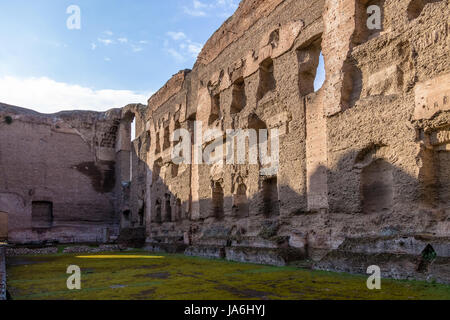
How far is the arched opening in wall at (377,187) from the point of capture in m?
5.89

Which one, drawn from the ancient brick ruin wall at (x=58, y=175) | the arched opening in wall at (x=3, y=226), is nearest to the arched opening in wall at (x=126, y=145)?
the ancient brick ruin wall at (x=58, y=175)

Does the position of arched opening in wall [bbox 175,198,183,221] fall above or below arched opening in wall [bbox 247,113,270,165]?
below

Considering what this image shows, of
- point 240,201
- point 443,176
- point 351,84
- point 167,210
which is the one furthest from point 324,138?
point 167,210

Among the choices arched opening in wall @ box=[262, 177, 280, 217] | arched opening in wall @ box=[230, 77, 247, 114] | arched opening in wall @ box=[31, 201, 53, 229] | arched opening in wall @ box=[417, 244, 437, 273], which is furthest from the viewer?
arched opening in wall @ box=[31, 201, 53, 229]

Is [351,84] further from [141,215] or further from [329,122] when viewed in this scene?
[141,215]

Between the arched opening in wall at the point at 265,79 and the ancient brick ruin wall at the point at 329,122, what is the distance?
0.02 metres

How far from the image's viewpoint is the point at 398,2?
5.89 m

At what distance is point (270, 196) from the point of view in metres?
8.76

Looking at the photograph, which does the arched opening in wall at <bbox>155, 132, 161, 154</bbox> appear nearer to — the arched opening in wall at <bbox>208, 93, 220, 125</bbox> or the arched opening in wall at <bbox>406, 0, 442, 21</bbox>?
the arched opening in wall at <bbox>208, 93, 220, 125</bbox>

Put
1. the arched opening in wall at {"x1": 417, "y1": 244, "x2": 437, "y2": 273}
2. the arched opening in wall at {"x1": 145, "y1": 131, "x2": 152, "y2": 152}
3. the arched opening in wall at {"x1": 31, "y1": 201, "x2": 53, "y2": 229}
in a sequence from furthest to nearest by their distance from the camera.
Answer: the arched opening in wall at {"x1": 31, "y1": 201, "x2": 53, "y2": 229}, the arched opening in wall at {"x1": 145, "y1": 131, "x2": 152, "y2": 152}, the arched opening in wall at {"x1": 417, "y1": 244, "x2": 437, "y2": 273}

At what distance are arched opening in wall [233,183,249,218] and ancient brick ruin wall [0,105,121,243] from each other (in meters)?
10.5

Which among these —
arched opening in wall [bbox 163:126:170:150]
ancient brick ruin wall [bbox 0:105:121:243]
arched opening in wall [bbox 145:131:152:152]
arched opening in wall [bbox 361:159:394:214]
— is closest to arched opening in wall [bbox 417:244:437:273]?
arched opening in wall [bbox 361:159:394:214]

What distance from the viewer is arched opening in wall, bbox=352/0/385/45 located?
646cm
